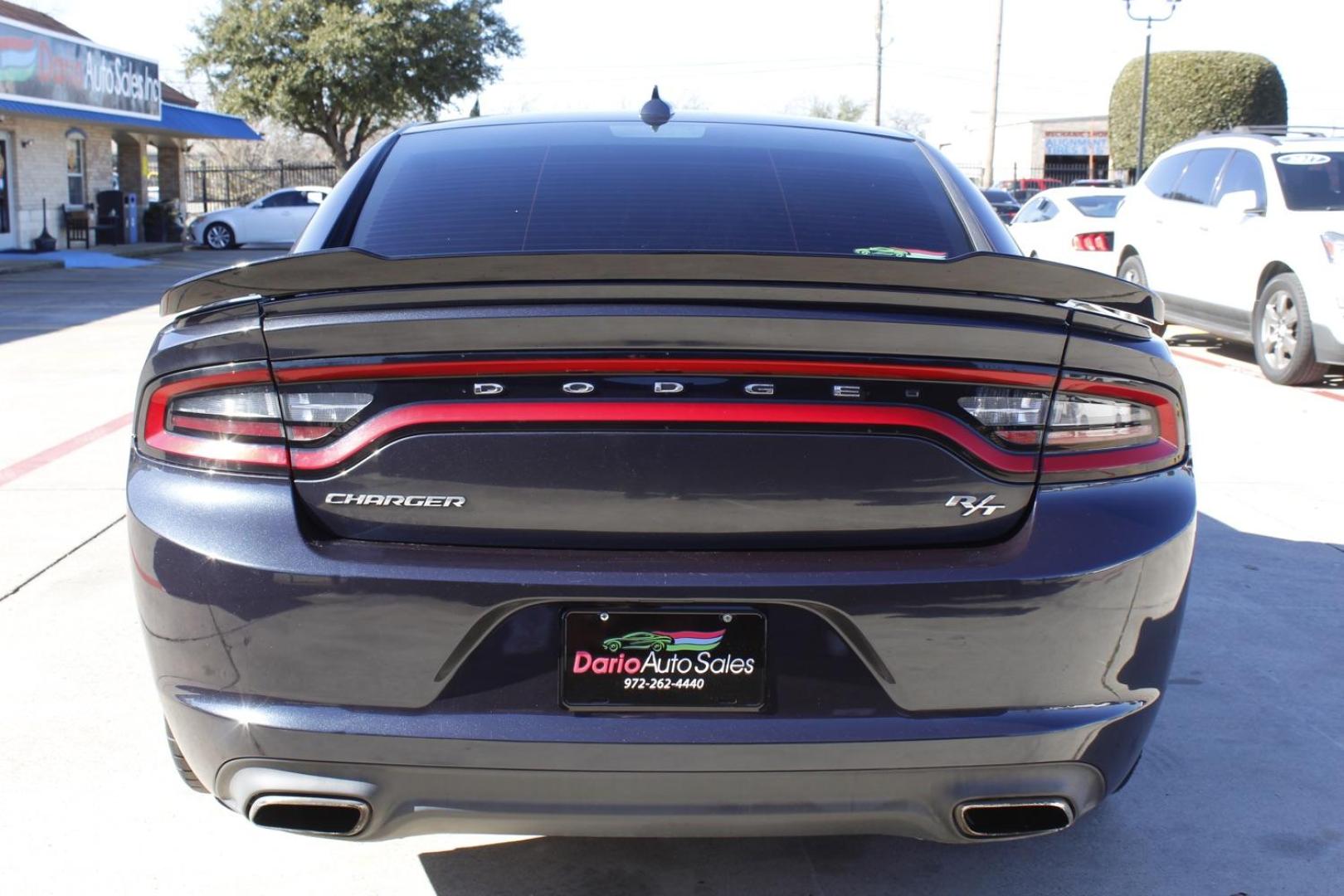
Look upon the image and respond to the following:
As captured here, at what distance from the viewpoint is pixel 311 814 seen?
234cm

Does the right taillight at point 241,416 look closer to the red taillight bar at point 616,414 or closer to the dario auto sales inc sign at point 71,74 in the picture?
the red taillight bar at point 616,414

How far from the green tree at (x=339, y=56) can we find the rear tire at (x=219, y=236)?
697cm

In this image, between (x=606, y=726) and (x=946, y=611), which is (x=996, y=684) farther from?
(x=606, y=726)

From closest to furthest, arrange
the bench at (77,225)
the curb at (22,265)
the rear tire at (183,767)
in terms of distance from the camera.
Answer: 1. the rear tire at (183,767)
2. the curb at (22,265)
3. the bench at (77,225)

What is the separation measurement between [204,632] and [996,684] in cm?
140

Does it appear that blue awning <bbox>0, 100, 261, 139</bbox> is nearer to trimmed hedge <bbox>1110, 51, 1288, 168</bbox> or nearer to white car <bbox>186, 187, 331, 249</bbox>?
white car <bbox>186, 187, 331, 249</bbox>

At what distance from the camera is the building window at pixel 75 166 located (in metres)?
27.7

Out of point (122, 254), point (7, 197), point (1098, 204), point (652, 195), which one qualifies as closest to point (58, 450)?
point (652, 195)

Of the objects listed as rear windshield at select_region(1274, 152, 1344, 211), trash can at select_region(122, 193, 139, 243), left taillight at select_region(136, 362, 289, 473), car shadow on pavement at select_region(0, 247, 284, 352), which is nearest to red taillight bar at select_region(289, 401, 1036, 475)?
left taillight at select_region(136, 362, 289, 473)

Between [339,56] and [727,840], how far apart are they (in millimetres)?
35392

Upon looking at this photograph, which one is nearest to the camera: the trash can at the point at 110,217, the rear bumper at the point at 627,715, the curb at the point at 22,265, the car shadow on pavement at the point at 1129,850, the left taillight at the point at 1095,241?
the rear bumper at the point at 627,715

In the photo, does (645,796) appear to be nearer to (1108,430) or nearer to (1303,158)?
(1108,430)

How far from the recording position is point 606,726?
2.23m

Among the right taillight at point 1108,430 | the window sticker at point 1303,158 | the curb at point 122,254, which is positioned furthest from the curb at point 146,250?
the right taillight at point 1108,430
